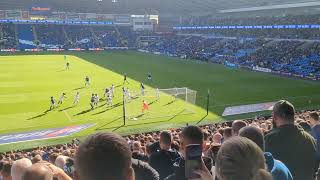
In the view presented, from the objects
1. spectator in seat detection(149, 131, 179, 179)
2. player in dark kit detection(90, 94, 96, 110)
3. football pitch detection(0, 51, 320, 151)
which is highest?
spectator in seat detection(149, 131, 179, 179)

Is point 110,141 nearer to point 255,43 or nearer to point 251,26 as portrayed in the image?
point 255,43

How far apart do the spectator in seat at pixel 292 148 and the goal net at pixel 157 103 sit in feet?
80.4

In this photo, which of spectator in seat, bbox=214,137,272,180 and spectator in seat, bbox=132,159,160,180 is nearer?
spectator in seat, bbox=214,137,272,180

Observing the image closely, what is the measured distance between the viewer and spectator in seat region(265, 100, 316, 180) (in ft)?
20.3

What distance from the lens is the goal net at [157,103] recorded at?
31.8 meters

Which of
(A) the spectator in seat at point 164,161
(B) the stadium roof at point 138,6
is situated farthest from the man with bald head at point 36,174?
(B) the stadium roof at point 138,6

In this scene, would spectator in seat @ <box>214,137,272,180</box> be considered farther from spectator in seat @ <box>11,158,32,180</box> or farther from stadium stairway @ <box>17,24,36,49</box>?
stadium stairway @ <box>17,24,36,49</box>

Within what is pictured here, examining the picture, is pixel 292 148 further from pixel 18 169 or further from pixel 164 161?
pixel 18 169

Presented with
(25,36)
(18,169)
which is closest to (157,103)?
(18,169)

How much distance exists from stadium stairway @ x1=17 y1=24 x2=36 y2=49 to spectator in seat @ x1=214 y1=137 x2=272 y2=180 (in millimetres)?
98571

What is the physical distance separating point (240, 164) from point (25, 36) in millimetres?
104404

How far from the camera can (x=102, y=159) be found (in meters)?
3.02

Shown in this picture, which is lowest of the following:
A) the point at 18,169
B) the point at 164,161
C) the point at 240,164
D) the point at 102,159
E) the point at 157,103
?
the point at 157,103

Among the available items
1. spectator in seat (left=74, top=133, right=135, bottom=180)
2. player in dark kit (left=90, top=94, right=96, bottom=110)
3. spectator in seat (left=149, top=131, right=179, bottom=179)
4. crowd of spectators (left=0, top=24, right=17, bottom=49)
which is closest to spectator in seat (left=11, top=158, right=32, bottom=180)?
spectator in seat (left=74, top=133, right=135, bottom=180)
